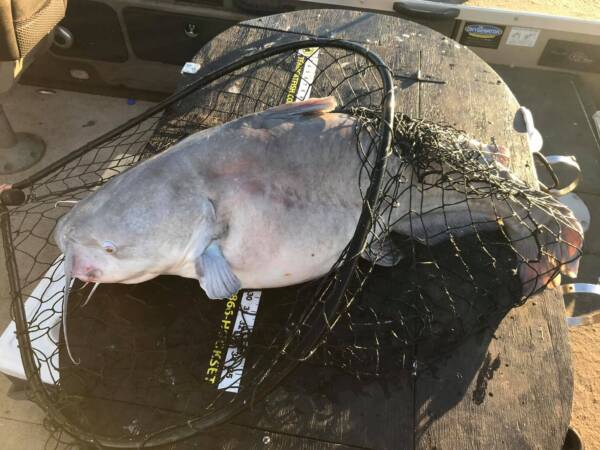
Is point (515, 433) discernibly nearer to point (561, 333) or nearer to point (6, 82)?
point (561, 333)

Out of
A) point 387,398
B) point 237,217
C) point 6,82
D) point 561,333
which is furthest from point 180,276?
point 6,82

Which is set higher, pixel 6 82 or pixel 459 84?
pixel 459 84

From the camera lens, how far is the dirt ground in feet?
11.1

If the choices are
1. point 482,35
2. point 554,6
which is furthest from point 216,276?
point 554,6

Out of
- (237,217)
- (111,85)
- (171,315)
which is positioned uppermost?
(237,217)

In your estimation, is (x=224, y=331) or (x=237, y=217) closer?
(x=237, y=217)

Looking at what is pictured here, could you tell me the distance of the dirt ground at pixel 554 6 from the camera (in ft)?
A: 11.1

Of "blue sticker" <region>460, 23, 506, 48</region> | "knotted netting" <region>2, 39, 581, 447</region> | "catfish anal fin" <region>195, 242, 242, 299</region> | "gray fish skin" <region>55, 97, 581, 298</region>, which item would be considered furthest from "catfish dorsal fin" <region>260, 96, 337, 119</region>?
"blue sticker" <region>460, 23, 506, 48</region>

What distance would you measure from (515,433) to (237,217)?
52.5 inches

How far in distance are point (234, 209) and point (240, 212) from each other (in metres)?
0.03

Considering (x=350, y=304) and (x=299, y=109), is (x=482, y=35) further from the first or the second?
(x=350, y=304)

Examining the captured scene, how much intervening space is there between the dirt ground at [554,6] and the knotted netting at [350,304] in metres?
1.91

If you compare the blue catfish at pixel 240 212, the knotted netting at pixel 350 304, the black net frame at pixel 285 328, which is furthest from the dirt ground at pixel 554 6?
the blue catfish at pixel 240 212

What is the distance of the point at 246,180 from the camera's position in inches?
68.9
